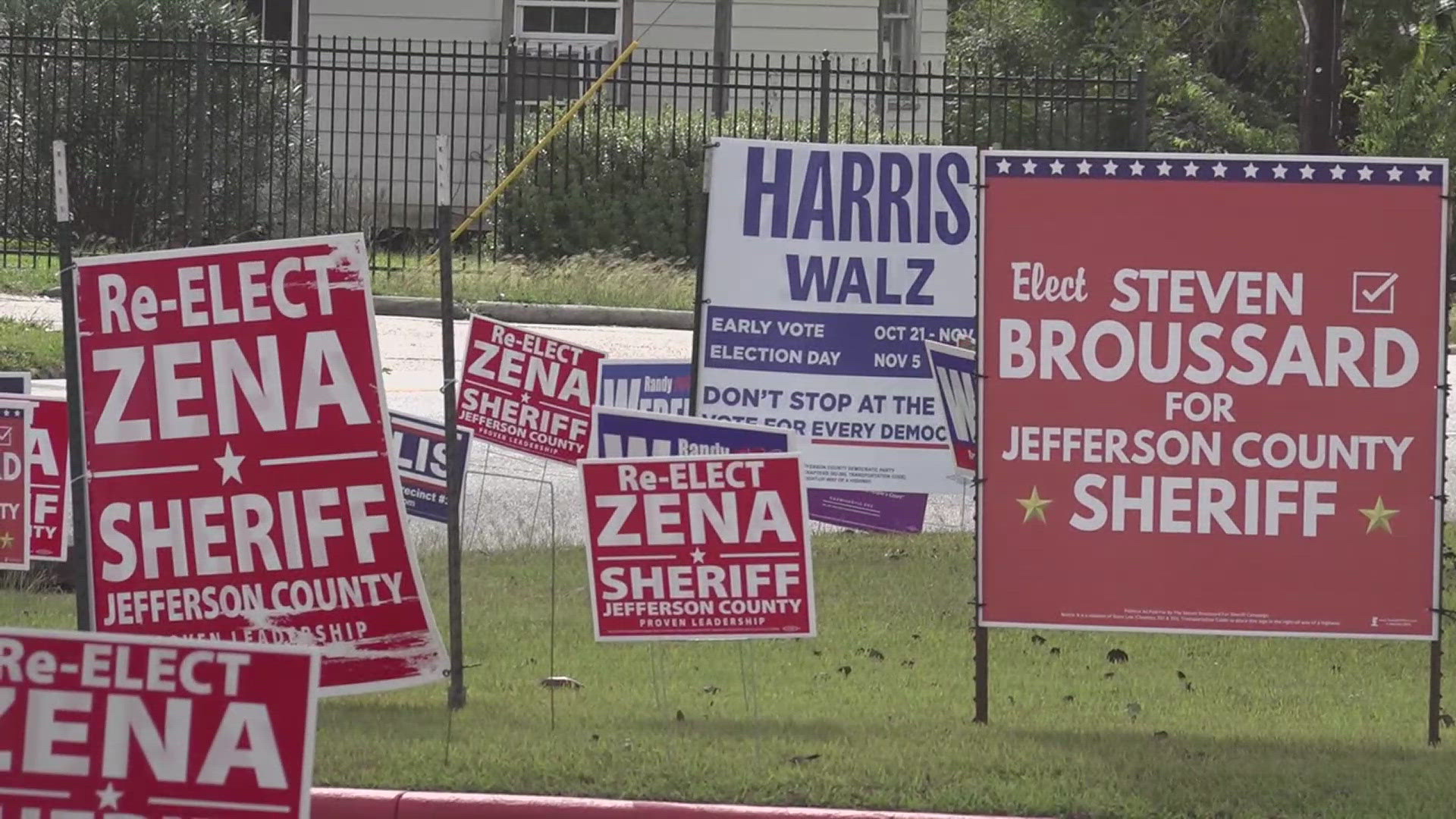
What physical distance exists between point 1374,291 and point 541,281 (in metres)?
15.1

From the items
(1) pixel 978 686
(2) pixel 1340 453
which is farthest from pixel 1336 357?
(1) pixel 978 686

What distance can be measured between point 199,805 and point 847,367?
22.3 feet

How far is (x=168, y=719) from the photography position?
368 cm

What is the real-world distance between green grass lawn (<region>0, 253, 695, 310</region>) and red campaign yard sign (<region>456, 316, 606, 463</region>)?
10.3m

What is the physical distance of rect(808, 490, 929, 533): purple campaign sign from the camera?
10.4 meters

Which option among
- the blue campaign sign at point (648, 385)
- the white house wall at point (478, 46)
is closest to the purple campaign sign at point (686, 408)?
the blue campaign sign at point (648, 385)

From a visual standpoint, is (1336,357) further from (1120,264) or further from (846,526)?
(846,526)

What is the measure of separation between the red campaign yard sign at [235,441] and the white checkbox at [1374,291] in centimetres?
295

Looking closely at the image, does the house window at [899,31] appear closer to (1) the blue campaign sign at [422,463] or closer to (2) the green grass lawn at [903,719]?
(2) the green grass lawn at [903,719]

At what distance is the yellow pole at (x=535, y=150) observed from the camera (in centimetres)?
2208

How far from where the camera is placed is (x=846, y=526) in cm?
1058

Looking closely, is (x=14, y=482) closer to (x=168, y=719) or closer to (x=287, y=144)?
(x=168, y=719)

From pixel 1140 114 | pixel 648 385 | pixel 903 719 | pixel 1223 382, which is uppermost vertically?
pixel 1140 114

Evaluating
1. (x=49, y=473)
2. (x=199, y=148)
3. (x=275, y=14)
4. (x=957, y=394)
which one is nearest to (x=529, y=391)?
(x=957, y=394)
